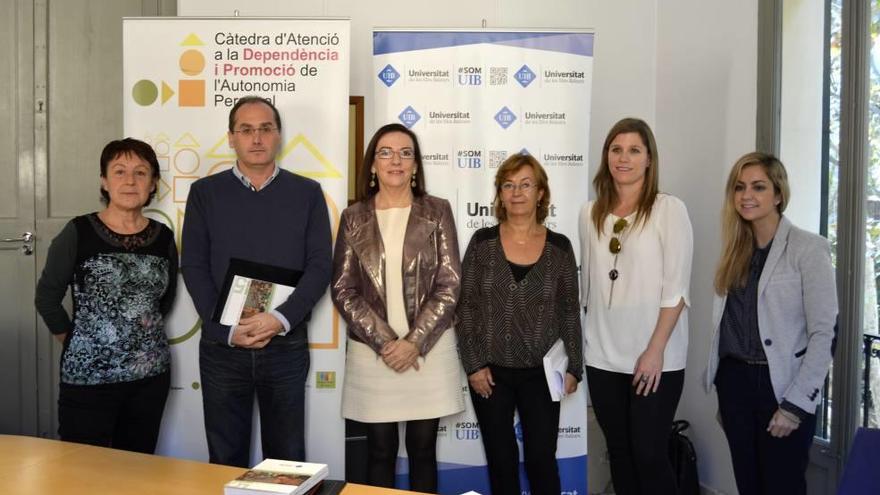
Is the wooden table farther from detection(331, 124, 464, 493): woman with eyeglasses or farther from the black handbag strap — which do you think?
the black handbag strap

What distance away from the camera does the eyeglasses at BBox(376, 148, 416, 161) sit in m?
2.86

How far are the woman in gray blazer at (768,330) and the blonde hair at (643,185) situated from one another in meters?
0.28

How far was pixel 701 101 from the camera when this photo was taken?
3.66 metres

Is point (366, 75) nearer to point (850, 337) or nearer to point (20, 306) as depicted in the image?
point (20, 306)

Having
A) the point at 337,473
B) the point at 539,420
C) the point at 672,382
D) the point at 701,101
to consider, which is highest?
A: the point at 701,101

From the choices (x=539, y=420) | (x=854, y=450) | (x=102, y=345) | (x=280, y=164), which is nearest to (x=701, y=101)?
(x=539, y=420)

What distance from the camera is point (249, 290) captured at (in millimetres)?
Answer: 2797

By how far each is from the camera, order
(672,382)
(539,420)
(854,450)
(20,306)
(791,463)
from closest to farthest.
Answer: (854,450) → (791,463) → (672,382) → (539,420) → (20,306)

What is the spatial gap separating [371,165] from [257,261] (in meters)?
0.63

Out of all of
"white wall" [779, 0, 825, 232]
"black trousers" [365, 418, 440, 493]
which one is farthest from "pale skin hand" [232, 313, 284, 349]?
"white wall" [779, 0, 825, 232]

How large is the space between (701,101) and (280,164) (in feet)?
7.38

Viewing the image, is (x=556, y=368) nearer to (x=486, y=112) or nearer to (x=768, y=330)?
(x=768, y=330)

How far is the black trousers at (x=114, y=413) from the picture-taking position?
2570 millimetres

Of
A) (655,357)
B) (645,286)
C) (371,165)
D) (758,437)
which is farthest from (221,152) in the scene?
(758,437)
